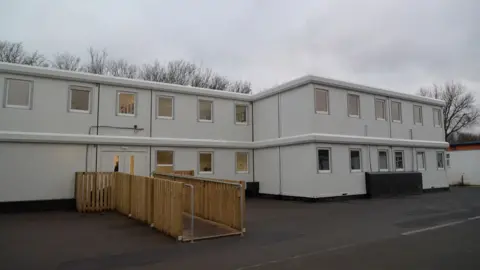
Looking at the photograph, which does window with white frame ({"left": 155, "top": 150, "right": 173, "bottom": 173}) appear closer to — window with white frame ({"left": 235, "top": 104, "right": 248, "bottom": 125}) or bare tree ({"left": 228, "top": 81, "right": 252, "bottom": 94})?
window with white frame ({"left": 235, "top": 104, "right": 248, "bottom": 125})

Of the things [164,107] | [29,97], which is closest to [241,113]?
[164,107]

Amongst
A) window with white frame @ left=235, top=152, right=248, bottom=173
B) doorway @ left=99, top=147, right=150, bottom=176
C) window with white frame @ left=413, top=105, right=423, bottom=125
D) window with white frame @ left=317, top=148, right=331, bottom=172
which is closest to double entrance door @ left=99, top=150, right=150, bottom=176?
doorway @ left=99, top=147, right=150, bottom=176

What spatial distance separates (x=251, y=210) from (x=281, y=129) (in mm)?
6722

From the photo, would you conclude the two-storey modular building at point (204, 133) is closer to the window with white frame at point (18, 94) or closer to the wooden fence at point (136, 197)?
the window with white frame at point (18, 94)

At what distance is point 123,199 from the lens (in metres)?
14.1

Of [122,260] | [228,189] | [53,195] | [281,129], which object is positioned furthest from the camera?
[281,129]

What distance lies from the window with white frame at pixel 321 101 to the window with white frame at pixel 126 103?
375 inches

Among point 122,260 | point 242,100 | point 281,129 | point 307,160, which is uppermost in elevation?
point 242,100

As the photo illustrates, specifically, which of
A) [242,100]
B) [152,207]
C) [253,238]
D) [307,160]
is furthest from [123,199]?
[242,100]

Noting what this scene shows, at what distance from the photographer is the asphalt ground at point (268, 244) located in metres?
6.92

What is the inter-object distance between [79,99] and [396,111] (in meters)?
18.5

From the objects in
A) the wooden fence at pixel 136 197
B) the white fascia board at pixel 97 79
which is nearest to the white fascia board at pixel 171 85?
the white fascia board at pixel 97 79

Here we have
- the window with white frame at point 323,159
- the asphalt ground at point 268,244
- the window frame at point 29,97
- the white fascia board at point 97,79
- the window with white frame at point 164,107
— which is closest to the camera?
the asphalt ground at point 268,244

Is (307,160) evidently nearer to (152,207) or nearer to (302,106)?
(302,106)
